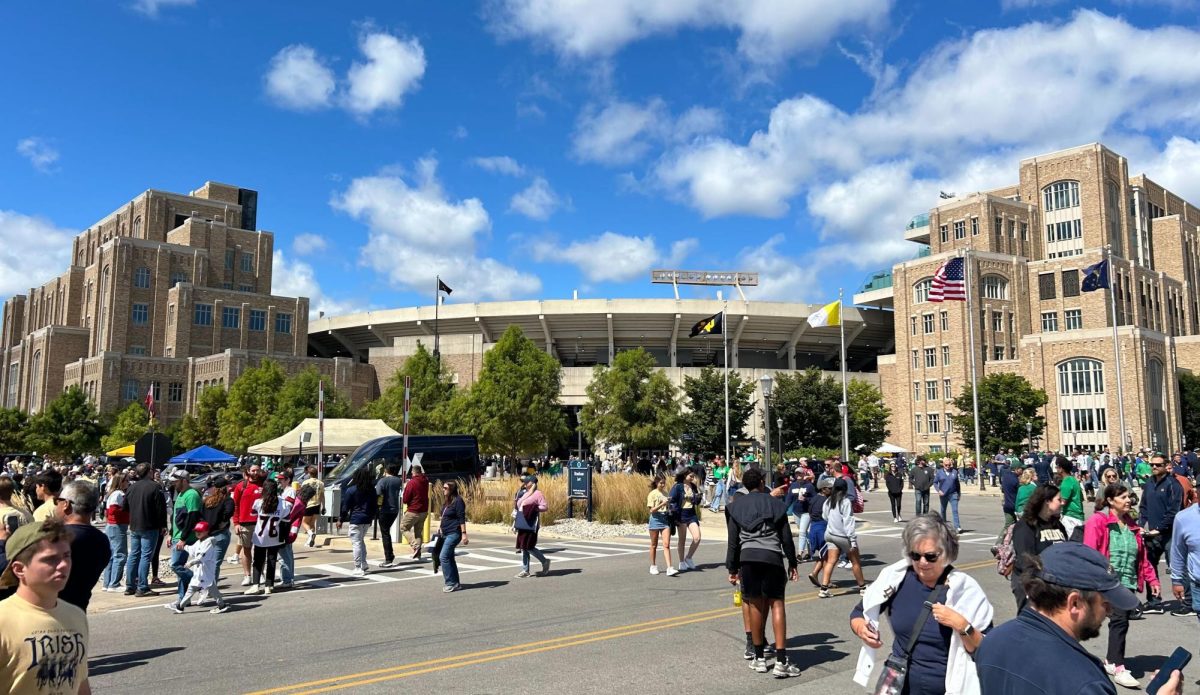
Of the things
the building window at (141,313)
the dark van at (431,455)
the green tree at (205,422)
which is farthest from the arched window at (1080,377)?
the building window at (141,313)

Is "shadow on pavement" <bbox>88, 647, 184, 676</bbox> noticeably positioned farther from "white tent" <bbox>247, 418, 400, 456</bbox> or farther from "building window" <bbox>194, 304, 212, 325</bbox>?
"building window" <bbox>194, 304, 212, 325</bbox>

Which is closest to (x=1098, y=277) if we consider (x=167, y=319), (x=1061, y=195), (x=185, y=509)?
(x=1061, y=195)

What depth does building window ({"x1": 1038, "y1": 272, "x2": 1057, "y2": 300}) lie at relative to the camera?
72.5 m

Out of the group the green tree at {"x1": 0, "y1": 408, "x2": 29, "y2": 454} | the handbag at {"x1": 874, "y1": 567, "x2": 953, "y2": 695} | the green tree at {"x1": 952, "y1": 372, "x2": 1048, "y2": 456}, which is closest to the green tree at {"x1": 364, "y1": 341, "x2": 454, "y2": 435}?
Answer: the green tree at {"x1": 0, "y1": 408, "x2": 29, "y2": 454}

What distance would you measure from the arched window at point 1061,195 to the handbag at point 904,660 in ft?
273

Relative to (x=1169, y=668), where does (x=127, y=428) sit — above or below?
above

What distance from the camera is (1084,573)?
281 cm

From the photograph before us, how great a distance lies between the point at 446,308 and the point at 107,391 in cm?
2812

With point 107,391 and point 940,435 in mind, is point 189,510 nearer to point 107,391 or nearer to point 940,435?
point 107,391

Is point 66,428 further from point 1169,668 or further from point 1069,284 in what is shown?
point 1069,284

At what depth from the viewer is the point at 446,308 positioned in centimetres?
7612

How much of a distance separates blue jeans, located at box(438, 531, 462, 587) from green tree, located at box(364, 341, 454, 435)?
127 ft

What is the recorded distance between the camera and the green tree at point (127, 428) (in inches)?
2312

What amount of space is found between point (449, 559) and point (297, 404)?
46982 millimetres
